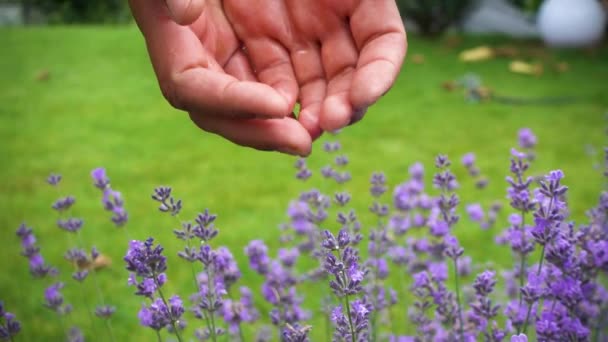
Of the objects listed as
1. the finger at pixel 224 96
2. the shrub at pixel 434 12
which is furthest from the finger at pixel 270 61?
the shrub at pixel 434 12

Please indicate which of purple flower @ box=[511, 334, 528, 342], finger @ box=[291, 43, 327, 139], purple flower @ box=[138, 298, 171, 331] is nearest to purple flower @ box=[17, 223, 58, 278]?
purple flower @ box=[138, 298, 171, 331]

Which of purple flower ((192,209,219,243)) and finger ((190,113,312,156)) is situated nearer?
finger ((190,113,312,156))

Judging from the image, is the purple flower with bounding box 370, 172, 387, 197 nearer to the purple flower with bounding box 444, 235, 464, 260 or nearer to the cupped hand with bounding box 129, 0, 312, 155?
the purple flower with bounding box 444, 235, 464, 260

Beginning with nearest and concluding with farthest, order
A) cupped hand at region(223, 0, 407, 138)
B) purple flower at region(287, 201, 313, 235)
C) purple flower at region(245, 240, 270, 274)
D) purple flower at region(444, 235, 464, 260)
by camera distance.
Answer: cupped hand at region(223, 0, 407, 138)
purple flower at region(444, 235, 464, 260)
purple flower at region(245, 240, 270, 274)
purple flower at region(287, 201, 313, 235)

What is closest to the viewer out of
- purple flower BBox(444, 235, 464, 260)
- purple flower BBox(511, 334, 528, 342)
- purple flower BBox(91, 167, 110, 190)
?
purple flower BBox(511, 334, 528, 342)

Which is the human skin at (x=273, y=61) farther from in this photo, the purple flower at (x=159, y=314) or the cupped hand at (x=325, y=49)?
the purple flower at (x=159, y=314)

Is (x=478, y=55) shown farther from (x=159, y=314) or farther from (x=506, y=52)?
(x=159, y=314)
